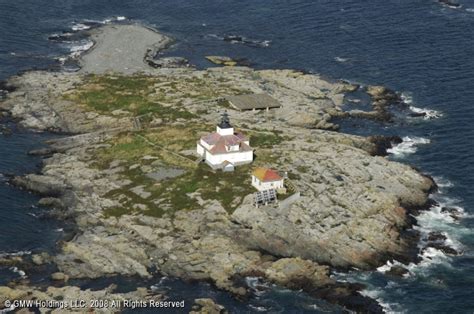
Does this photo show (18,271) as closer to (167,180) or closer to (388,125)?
(167,180)

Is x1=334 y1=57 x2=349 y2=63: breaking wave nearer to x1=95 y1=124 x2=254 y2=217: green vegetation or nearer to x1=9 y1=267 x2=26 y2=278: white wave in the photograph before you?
x1=95 y1=124 x2=254 y2=217: green vegetation

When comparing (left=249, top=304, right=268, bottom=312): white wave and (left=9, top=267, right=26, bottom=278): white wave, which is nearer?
(left=249, top=304, right=268, bottom=312): white wave

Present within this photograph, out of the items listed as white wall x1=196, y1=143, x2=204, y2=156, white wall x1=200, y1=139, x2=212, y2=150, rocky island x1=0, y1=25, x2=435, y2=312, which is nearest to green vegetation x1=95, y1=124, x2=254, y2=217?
rocky island x1=0, y1=25, x2=435, y2=312

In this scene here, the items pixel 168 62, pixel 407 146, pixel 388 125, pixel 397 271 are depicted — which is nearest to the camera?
pixel 397 271

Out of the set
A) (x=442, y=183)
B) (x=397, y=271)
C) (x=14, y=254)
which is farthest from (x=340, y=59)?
(x=14, y=254)

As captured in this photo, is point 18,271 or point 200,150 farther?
point 200,150

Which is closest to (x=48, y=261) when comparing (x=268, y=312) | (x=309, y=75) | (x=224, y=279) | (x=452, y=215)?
(x=224, y=279)

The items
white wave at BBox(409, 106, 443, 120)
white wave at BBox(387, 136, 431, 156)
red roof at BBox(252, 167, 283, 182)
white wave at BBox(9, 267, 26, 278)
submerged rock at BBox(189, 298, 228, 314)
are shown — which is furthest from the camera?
white wave at BBox(409, 106, 443, 120)
